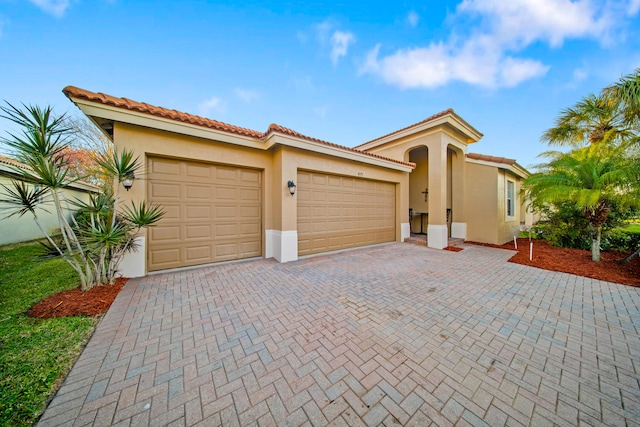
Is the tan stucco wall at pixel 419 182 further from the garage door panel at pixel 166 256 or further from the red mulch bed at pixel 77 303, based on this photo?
the red mulch bed at pixel 77 303

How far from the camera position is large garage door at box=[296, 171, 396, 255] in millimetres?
6809

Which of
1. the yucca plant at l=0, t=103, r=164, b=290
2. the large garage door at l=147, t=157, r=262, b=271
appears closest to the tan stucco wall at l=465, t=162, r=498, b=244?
the large garage door at l=147, t=157, r=262, b=271

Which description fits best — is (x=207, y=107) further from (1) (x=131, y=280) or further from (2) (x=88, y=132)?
(1) (x=131, y=280)

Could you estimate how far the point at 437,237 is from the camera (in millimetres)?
8148

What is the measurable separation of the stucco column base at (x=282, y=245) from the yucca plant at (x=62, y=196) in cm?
296

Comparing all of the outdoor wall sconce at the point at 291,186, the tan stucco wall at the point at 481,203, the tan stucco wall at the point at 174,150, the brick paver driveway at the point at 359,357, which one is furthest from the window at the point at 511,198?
the tan stucco wall at the point at 174,150

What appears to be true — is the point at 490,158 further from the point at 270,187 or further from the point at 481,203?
the point at 270,187

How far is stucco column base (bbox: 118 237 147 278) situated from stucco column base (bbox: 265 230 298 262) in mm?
2966

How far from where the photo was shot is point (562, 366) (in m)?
2.18

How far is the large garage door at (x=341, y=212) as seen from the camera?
6.81m

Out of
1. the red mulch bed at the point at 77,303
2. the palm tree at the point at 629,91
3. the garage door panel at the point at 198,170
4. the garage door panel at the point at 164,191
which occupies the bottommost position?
the red mulch bed at the point at 77,303

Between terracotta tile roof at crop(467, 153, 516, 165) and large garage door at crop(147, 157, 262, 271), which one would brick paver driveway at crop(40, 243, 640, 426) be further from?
terracotta tile roof at crop(467, 153, 516, 165)

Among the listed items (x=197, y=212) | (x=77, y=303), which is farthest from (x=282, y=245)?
(x=77, y=303)

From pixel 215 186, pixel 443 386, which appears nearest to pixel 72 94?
pixel 215 186
